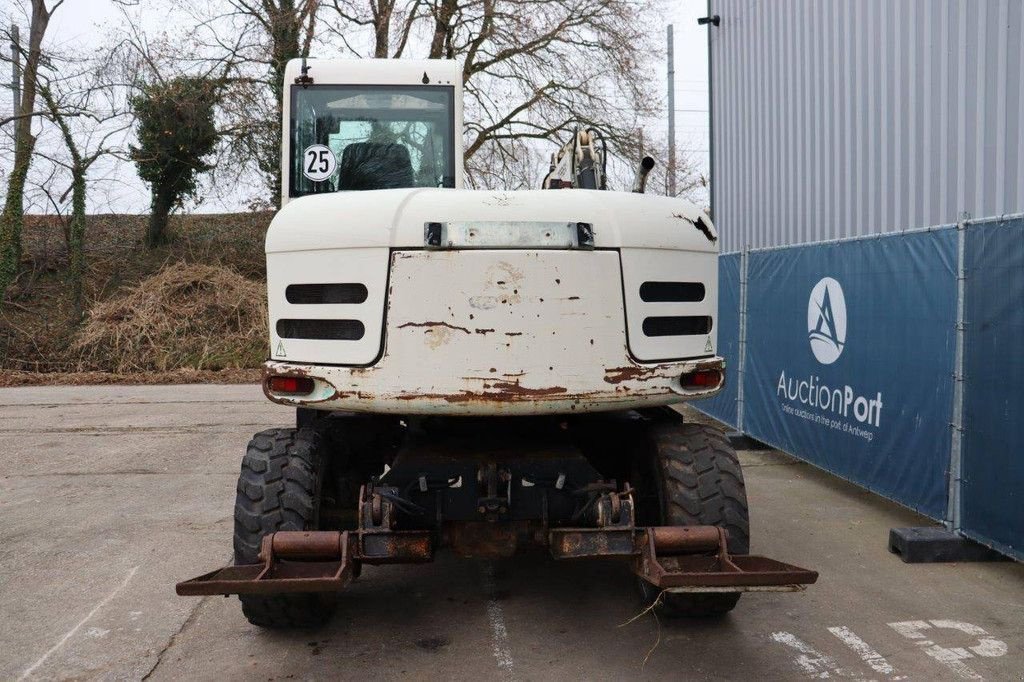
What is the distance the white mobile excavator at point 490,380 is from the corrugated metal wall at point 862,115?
2813 millimetres

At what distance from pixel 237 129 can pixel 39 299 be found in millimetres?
5759

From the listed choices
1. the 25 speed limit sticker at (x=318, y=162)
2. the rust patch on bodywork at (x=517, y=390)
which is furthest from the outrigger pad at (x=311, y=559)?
the 25 speed limit sticker at (x=318, y=162)

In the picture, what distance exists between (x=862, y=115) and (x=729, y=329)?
2562mm

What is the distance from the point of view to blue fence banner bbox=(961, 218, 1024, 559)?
5.15 m

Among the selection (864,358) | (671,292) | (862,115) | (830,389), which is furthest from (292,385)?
(862,115)

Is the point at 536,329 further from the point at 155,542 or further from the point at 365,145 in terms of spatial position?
the point at 155,542

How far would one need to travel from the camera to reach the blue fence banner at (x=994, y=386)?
515 cm

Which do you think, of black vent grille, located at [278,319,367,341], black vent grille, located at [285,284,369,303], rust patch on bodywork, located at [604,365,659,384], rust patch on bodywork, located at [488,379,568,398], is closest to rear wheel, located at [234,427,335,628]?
black vent grille, located at [278,319,367,341]

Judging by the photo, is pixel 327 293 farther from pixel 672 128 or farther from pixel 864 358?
pixel 672 128

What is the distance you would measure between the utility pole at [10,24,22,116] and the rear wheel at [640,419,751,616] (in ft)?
60.6

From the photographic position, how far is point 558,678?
3957mm

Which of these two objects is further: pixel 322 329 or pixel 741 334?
pixel 741 334

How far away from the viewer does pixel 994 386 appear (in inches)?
212

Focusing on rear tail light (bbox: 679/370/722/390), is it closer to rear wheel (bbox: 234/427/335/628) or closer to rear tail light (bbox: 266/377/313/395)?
rear tail light (bbox: 266/377/313/395)
